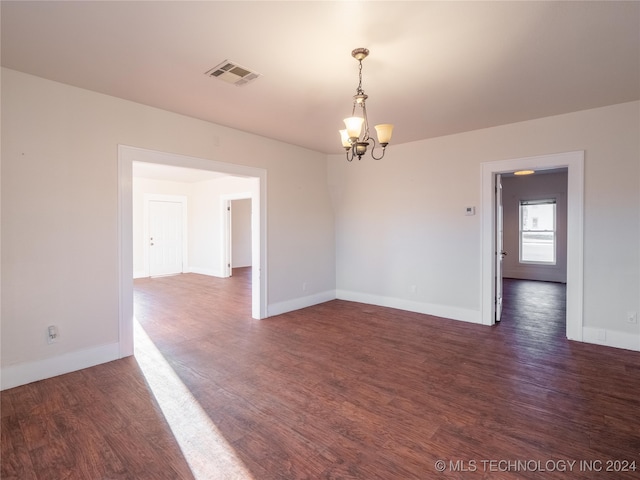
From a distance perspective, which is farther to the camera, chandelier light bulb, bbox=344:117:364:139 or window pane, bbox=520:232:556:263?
window pane, bbox=520:232:556:263

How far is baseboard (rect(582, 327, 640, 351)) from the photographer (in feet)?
11.2

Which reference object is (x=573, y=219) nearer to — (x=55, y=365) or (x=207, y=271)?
(x=55, y=365)

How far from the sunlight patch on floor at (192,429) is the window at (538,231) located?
29.3 feet

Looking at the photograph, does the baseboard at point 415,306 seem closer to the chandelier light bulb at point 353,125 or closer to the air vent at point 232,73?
the chandelier light bulb at point 353,125

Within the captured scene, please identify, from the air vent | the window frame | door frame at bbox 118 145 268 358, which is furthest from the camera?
the window frame

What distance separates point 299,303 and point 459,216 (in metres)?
2.87

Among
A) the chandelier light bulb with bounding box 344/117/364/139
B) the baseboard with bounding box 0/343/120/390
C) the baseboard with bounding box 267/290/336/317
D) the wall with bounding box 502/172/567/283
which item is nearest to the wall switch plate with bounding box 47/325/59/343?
the baseboard with bounding box 0/343/120/390

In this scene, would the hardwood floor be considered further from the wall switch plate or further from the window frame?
the window frame

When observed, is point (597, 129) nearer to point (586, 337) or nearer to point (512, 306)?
point (586, 337)

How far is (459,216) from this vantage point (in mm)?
4555

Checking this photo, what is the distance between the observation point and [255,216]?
4645 mm

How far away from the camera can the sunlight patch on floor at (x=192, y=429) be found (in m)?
1.78

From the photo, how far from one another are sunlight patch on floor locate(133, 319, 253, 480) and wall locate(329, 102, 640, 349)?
11.7ft

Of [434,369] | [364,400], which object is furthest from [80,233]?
[434,369]
